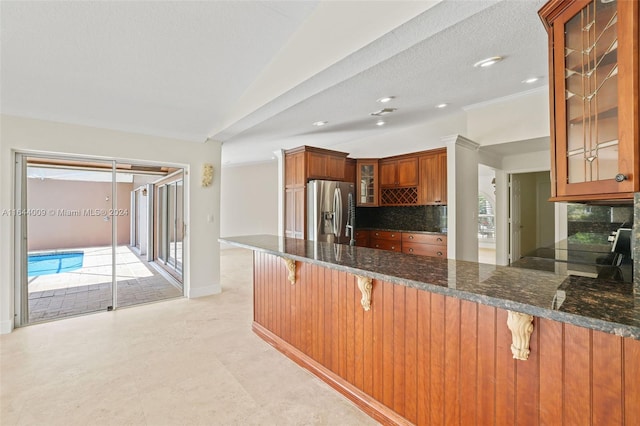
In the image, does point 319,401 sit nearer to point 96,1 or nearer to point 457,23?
point 457,23

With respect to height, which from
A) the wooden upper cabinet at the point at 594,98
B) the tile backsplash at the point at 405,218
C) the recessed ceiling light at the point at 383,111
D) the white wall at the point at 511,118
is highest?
the recessed ceiling light at the point at 383,111

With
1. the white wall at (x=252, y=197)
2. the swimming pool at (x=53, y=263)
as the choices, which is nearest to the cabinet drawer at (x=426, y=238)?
the white wall at (x=252, y=197)

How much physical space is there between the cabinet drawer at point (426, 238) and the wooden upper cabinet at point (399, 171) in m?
0.93

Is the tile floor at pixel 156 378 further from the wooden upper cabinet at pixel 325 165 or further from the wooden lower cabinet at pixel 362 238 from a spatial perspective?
the wooden lower cabinet at pixel 362 238

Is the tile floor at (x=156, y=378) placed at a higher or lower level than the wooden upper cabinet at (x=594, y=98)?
lower

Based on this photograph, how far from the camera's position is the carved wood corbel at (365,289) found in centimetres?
184

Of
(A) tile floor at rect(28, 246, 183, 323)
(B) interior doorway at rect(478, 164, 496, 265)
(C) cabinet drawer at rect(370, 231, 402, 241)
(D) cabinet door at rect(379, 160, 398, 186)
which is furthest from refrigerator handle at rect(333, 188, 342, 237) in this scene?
(B) interior doorway at rect(478, 164, 496, 265)

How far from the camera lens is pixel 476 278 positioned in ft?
4.59

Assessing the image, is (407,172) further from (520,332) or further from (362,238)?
(520,332)

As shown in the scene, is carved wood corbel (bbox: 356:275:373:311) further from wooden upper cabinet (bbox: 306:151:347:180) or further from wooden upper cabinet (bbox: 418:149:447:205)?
wooden upper cabinet (bbox: 418:149:447:205)

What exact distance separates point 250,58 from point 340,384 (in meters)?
3.00

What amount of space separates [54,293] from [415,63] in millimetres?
5210

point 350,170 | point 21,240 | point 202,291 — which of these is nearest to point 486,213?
point 350,170

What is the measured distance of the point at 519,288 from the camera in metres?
1.23
